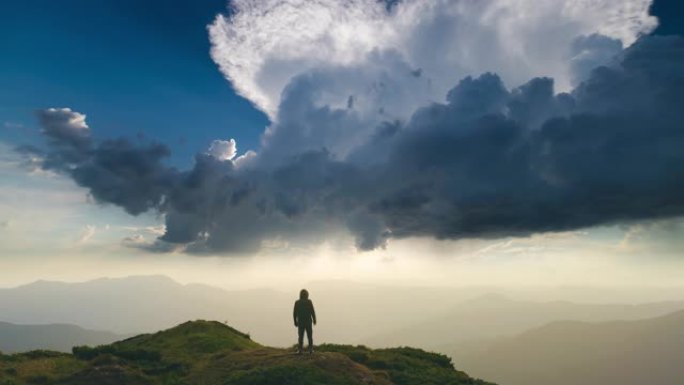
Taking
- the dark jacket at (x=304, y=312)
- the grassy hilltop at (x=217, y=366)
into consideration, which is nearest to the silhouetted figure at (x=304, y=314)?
the dark jacket at (x=304, y=312)

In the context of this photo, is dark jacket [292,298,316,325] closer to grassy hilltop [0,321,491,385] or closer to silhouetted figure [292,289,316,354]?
silhouetted figure [292,289,316,354]

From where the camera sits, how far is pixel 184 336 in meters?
41.7

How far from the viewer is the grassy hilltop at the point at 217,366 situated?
2708 centimetres

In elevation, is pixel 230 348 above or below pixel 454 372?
above

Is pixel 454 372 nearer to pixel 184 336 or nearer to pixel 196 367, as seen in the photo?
pixel 196 367

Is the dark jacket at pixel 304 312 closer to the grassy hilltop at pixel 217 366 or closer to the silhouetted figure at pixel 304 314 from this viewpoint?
the silhouetted figure at pixel 304 314

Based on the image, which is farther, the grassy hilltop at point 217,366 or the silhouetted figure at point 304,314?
the silhouetted figure at point 304,314

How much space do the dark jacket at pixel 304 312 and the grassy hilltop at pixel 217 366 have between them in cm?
201

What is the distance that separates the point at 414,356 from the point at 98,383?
21859 mm

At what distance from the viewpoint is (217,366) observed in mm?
31312

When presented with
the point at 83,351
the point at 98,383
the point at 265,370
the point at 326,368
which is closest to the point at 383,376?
the point at 326,368

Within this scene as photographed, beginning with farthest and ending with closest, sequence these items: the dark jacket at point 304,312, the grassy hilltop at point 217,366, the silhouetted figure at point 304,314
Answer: the dark jacket at point 304,312 < the silhouetted figure at point 304,314 < the grassy hilltop at point 217,366

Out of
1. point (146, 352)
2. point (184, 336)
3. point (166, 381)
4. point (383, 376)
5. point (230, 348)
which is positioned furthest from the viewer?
point (184, 336)

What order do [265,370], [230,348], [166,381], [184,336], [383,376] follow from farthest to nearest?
[184,336]
[230,348]
[383,376]
[166,381]
[265,370]
